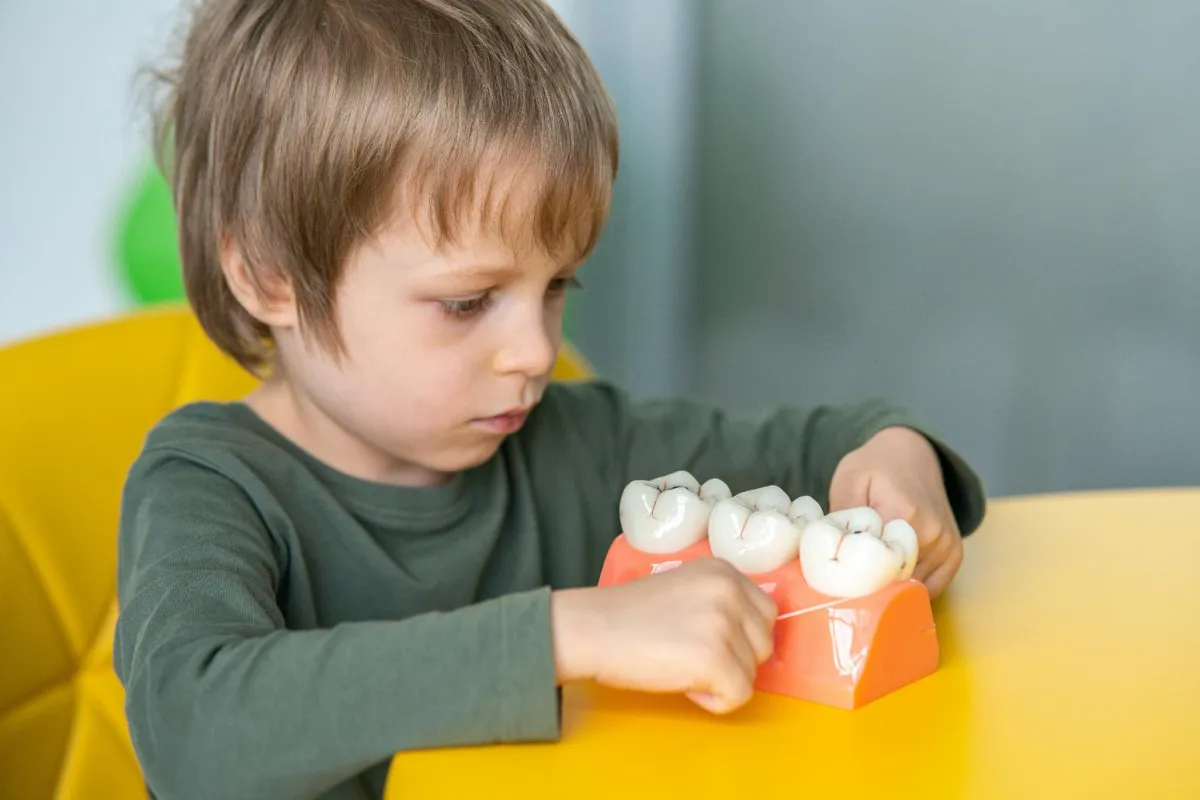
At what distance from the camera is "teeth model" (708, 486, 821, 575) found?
61cm

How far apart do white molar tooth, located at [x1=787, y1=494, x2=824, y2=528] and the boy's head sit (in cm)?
19

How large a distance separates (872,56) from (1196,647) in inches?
46.7

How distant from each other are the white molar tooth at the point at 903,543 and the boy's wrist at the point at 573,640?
0.15 metres

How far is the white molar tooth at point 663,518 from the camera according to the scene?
65 cm

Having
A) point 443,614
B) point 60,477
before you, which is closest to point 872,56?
point 60,477

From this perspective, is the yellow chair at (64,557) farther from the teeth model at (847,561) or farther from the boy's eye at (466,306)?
the teeth model at (847,561)

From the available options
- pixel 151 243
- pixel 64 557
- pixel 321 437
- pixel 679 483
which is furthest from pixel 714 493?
pixel 151 243

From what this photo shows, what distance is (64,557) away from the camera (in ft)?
2.91

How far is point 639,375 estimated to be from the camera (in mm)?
1828

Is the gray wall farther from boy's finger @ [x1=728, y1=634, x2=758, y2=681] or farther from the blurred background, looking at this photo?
boy's finger @ [x1=728, y1=634, x2=758, y2=681]

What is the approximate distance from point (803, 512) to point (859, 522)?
0.12 feet

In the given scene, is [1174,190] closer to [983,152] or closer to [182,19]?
[983,152]

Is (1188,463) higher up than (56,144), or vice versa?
(56,144)

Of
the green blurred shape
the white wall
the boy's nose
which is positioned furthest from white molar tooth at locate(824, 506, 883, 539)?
the white wall
